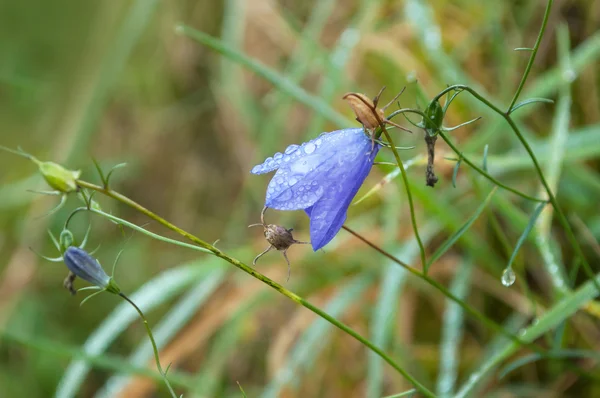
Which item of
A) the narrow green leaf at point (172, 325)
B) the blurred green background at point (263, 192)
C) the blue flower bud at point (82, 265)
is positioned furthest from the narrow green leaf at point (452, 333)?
the blue flower bud at point (82, 265)

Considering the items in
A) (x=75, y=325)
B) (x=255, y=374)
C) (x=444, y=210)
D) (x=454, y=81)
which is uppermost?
(x=454, y=81)

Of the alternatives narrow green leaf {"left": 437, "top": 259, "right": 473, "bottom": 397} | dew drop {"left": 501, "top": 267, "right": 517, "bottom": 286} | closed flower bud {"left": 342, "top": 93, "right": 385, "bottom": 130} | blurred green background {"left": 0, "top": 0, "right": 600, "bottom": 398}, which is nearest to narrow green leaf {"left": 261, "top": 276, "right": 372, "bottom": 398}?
blurred green background {"left": 0, "top": 0, "right": 600, "bottom": 398}

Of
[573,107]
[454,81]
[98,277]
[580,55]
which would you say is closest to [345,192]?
[98,277]

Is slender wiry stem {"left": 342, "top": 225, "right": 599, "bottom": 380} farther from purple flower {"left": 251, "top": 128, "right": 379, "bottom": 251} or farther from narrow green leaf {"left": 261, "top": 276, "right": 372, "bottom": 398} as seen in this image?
narrow green leaf {"left": 261, "top": 276, "right": 372, "bottom": 398}

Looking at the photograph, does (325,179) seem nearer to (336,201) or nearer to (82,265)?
(336,201)

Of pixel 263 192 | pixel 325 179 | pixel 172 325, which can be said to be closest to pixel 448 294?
pixel 325 179

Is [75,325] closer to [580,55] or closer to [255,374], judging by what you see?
[255,374]

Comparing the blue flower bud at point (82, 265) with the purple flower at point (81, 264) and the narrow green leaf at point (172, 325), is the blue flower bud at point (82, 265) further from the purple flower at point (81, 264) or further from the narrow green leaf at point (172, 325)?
the narrow green leaf at point (172, 325)
